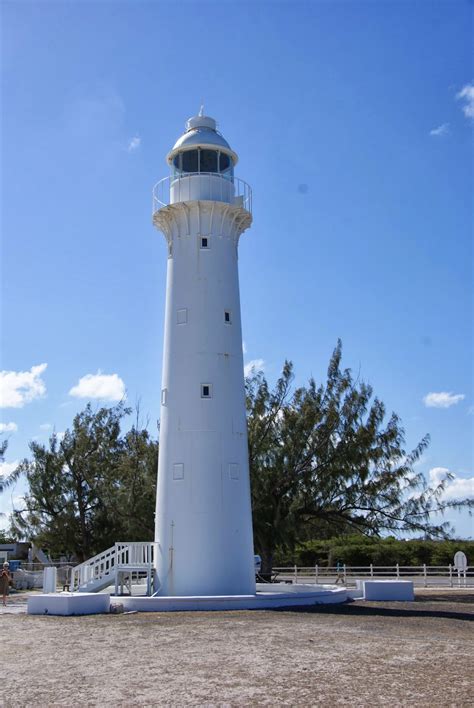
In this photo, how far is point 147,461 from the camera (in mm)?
31891

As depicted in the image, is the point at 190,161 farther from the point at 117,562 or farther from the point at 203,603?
the point at 203,603

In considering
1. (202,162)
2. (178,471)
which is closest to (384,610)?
(178,471)

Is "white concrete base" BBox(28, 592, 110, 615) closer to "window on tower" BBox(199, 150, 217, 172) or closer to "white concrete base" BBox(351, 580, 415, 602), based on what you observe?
"white concrete base" BBox(351, 580, 415, 602)

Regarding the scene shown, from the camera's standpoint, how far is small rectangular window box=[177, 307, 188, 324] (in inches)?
856

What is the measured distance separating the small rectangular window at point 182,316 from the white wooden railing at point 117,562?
640cm

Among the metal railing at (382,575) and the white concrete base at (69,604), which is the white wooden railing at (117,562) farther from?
the metal railing at (382,575)

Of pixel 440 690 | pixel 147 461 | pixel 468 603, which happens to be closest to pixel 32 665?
pixel 440 690

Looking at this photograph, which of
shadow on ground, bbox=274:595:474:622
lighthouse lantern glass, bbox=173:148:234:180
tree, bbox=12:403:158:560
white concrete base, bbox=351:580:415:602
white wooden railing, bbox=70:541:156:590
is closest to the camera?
shadow on ground, bbox=274:595:474:622

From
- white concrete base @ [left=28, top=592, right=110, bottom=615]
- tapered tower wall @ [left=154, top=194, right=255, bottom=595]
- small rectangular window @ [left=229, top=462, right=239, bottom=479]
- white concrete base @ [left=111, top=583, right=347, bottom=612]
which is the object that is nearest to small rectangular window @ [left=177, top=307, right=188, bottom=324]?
tapered tower wall @ [left=154, top=194, right=255, bottom=595]

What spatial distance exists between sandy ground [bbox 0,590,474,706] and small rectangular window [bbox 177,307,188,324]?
8.51 meters

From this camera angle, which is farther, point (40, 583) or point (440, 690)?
point (40, 583)

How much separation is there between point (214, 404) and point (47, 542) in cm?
2259

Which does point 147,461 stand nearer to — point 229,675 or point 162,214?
point 162,214

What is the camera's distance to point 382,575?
3441cm
